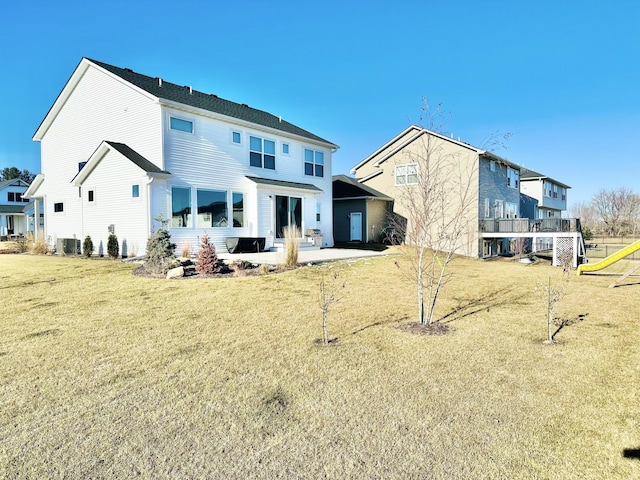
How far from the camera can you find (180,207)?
15.1 meters

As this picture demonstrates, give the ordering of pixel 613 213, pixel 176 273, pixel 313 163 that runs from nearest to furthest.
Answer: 1. pixel 176 273
2. pixel 313 163
3. pixel 613 213

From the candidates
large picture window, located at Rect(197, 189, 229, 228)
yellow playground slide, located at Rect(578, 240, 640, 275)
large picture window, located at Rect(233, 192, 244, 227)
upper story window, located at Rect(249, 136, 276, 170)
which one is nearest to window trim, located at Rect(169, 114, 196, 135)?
large picture window, located at Rect(197, 189, 229, 228)

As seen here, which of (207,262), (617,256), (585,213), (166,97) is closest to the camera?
(207,262)

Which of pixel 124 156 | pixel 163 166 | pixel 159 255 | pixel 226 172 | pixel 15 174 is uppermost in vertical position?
pixel 15 174

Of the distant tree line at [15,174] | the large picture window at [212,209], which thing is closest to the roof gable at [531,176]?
the large picture window at [212,209]

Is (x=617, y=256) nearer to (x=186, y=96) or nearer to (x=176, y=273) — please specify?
(x=176, y=273)

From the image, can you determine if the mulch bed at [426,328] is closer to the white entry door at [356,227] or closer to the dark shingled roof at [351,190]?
the dark shingled roof at [351,190]

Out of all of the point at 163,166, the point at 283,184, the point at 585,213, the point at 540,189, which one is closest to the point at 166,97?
the point at 163,166

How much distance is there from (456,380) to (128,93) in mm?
17013

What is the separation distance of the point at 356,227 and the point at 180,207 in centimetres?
1299

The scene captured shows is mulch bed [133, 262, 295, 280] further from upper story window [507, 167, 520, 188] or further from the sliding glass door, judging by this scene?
upper story window [507, 167, 520, 188]

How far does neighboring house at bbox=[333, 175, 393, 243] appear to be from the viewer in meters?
24.8

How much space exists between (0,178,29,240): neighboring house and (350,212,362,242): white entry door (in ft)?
113

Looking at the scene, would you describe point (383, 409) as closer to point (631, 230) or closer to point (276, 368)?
point (276, 368)
